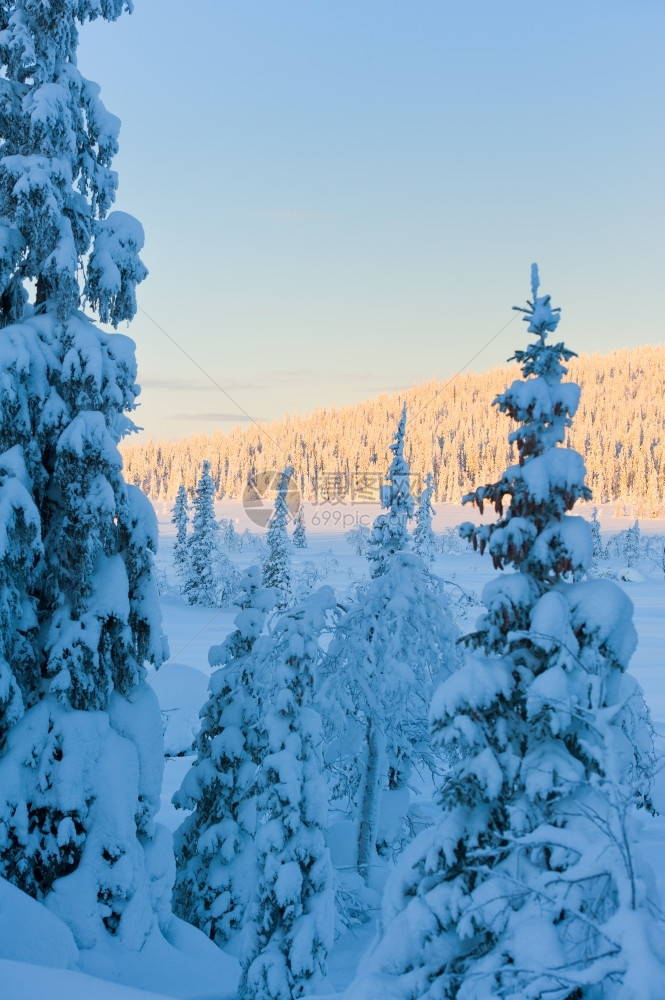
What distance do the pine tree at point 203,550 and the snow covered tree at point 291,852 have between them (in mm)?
44959

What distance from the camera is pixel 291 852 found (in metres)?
9.74

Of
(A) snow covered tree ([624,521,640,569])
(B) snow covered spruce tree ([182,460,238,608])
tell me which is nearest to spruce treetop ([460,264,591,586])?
(B) snow covered spruce tree ([182,460,238,608])

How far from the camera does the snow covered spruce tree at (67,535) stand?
28.1ft

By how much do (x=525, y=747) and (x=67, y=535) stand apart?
19.3 feet

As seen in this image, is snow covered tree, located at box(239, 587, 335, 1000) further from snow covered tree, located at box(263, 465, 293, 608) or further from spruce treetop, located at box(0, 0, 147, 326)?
snow covered tree, located at box(263, 465, 293, 608)

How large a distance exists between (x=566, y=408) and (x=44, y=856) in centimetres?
787

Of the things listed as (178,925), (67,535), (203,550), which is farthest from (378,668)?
(203,550)

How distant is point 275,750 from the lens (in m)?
9.88

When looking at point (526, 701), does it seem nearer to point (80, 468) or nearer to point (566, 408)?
point (566, 408)

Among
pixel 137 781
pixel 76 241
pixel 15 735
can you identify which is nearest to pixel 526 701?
pixel 137 781

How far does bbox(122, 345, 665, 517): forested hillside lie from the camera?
137 m

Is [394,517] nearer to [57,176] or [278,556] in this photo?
[57,176]

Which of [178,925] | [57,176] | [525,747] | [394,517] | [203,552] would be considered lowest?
[203,552]

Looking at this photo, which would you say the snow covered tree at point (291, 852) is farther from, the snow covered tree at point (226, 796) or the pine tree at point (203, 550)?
the pine tree at point (203, 550)
